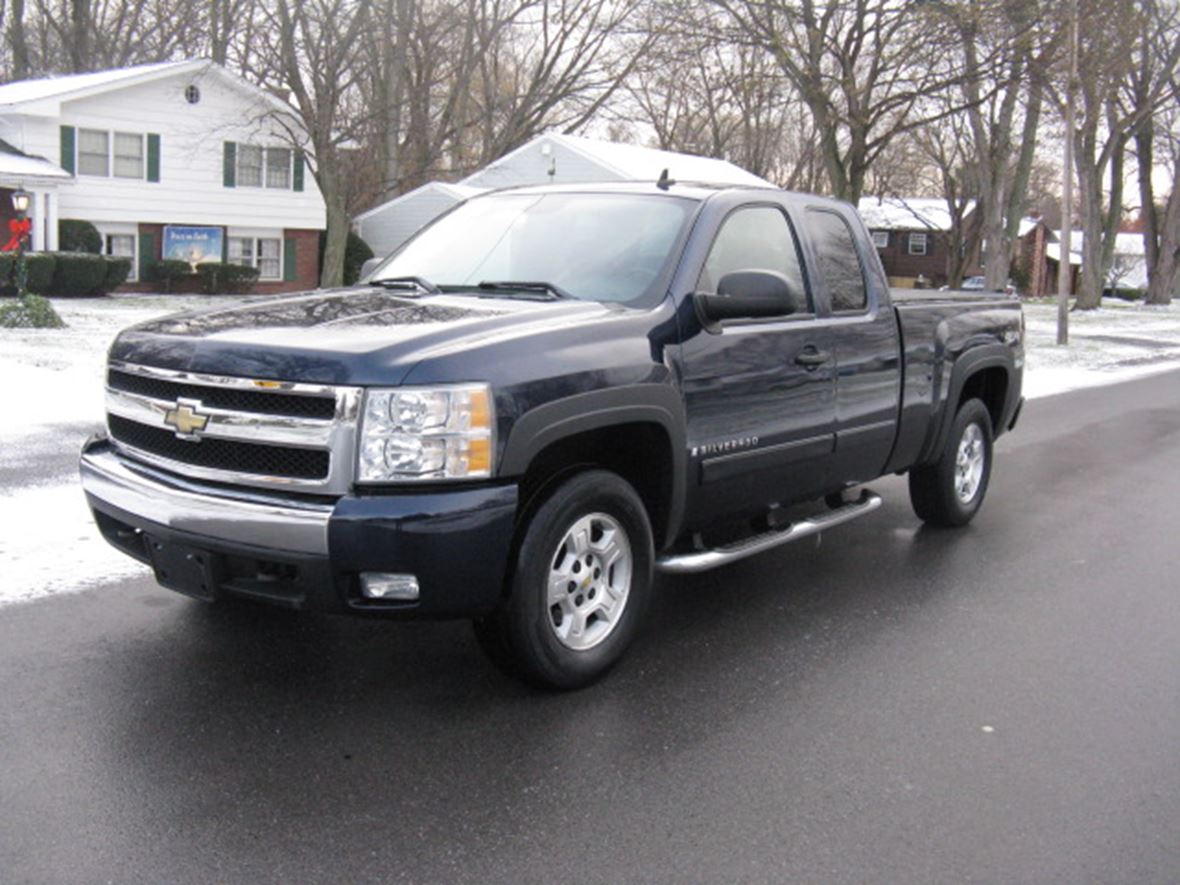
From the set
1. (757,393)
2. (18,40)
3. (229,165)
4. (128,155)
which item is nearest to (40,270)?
(128,155)

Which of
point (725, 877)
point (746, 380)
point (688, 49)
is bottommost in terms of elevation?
point (725, 877)

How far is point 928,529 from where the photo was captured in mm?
7359

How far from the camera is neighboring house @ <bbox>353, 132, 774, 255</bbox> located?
33.0 metres

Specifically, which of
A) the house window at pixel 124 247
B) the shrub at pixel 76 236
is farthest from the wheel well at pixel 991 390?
the house window at pixel 124 247

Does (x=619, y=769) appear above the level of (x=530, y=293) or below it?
below

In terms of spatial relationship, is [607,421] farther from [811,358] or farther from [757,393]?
[811,358]

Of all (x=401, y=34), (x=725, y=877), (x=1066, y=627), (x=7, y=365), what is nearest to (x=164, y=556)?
(x=725, y=877)

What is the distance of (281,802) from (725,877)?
52.2 inches

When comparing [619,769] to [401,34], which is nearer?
[619,769]

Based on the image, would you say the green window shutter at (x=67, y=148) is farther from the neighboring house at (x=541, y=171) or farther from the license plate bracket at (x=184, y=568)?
the license plate bracket at (x=184, y=568)

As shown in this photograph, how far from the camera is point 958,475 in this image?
287 inches

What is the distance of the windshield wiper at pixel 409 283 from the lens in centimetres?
510

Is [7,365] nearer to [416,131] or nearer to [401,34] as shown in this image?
[401,34]

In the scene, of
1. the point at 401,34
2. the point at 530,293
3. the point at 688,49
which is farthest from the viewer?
the point at 401,34
